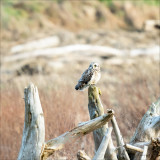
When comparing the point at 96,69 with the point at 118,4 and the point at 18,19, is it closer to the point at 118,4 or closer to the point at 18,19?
the point at 18,19

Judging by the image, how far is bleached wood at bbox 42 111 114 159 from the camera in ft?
8.63

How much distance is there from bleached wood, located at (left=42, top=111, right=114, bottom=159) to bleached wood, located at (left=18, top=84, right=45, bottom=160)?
0.23 feet

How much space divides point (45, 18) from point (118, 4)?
5.85 m

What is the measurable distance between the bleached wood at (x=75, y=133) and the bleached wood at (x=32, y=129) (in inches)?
2.8

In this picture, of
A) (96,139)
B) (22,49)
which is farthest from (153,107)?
(22,49)

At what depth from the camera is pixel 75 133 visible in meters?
2.68

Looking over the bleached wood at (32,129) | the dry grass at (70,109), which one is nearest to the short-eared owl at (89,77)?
the bleached wood at (32,129)

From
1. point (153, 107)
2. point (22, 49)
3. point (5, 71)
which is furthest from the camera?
point (22, 49)

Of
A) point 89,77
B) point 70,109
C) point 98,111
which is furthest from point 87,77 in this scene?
point 70,109

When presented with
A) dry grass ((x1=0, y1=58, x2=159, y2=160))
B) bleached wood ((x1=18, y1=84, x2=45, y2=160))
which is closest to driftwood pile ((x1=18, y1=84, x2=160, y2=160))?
bleached wood ((x1=18, y1=84, x2=45, y2=160))

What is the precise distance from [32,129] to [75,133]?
33cm

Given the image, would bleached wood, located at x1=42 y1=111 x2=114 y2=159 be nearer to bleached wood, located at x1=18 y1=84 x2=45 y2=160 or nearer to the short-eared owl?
bleached wood, located at x1=18 y1=84 x2=45 y2=160

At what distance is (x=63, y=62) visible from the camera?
12398 mm

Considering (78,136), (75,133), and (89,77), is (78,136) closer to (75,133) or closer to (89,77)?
(75,133)
